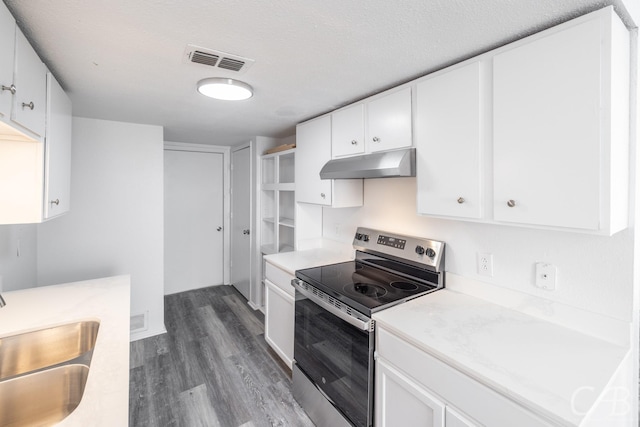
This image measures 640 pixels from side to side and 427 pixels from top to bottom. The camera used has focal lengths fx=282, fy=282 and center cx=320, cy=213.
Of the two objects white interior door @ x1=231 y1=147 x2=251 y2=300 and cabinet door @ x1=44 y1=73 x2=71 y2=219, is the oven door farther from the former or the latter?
white interior door @ x1=231 y1=147 x2=251 y2=300

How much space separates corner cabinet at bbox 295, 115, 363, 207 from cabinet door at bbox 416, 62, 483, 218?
0.79m

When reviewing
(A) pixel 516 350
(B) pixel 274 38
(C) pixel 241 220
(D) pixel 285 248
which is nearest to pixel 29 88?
(B) pixel 274 38

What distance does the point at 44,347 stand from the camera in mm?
1320

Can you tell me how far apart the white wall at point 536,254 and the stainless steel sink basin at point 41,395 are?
1910 millimetres

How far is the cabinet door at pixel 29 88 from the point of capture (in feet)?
3.39

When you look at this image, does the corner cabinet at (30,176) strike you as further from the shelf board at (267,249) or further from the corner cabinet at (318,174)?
the shelf board at (267,249)

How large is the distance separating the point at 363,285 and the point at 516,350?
33.6 inches

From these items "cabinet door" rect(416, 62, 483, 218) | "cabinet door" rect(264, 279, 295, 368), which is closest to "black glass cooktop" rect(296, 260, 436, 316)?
"cabinet door" rect(264, 279, 295, 368)

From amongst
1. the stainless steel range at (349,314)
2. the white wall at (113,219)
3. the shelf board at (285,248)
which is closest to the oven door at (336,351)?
the stainless steel range at (349,314)

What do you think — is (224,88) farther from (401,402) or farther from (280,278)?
(401,402)

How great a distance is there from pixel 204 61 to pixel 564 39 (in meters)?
1.52

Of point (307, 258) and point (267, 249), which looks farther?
point (267, 249)

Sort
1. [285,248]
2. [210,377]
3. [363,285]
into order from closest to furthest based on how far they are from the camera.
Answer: [363,285] → [210,377] → [285,248]

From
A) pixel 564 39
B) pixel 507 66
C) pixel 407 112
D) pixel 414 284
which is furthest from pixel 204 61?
pixel 414 284
